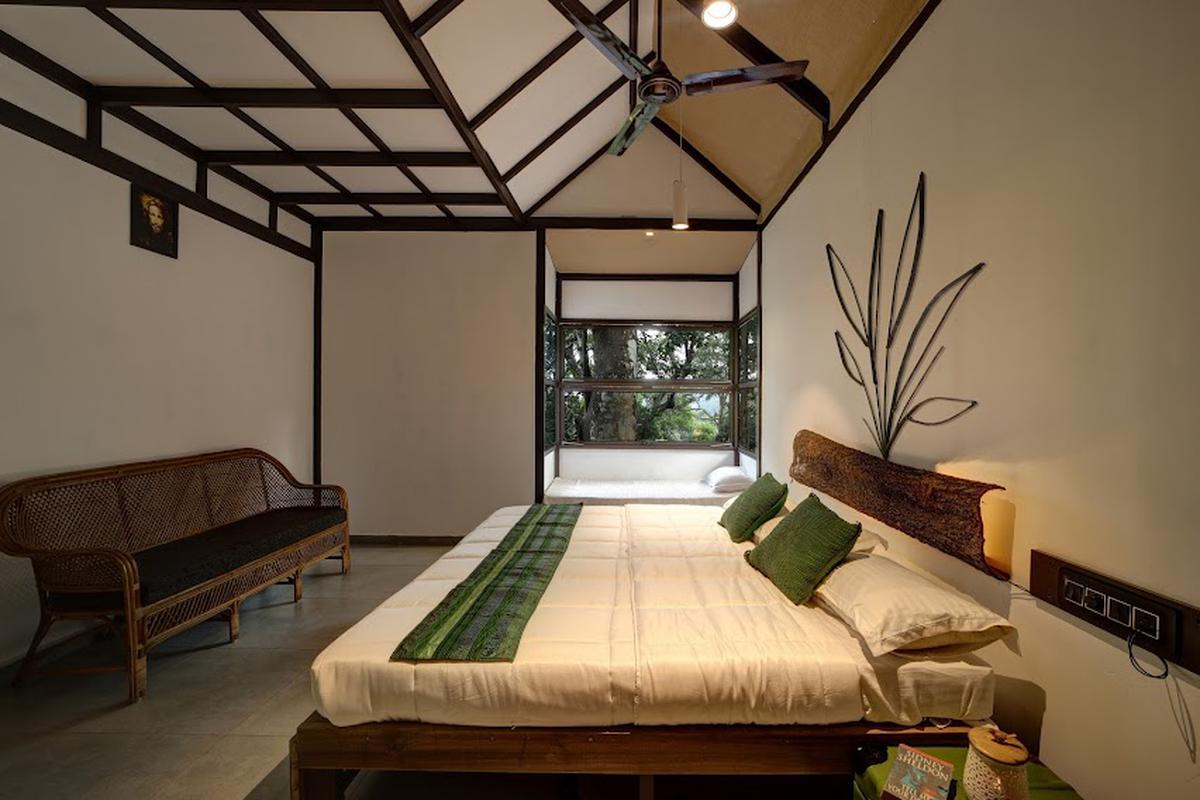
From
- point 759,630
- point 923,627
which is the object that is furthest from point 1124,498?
point 759,630

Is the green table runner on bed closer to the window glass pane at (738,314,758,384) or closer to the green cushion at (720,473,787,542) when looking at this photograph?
the green cushion at (720,473,787,542)

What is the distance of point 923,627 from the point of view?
4.75ft

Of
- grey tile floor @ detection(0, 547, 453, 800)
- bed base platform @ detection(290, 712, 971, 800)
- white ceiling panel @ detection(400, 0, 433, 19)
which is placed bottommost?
grey tile floor @ detection(0, 547, 453, 800)

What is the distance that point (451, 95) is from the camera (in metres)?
2.75

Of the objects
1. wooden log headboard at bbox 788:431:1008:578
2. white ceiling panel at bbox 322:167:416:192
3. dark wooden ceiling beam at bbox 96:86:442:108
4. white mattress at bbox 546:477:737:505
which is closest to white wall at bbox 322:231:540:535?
white mattress at bbox 546:477:737:505

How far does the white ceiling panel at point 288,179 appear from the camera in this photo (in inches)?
147

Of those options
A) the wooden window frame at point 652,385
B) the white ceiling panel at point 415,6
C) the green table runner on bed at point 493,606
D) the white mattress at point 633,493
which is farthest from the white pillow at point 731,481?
the white ceiling panel at point 415,6

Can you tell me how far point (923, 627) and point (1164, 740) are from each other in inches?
→ 18.5

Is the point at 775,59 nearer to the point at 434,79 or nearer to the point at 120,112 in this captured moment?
the point at 434,79

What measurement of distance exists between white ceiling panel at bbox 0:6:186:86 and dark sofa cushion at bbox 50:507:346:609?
2.47m

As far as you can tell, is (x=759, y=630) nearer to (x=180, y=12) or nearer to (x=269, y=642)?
(x=269, y=642)

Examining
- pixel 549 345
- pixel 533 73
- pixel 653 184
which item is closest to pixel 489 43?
pixel 533 73

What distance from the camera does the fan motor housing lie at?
2181 millimetres

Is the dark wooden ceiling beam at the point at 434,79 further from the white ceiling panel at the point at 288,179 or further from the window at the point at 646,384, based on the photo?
the window at the point at 646,384
